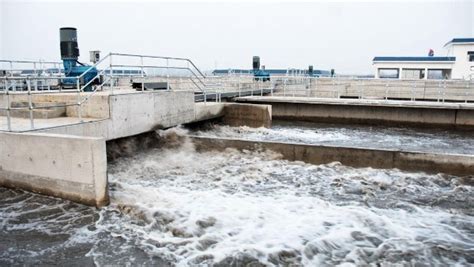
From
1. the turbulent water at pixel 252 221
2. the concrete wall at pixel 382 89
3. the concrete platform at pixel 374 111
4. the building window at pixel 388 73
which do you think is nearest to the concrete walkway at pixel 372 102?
the concrete platform at pixel 374 111

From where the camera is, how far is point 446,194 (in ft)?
27.4

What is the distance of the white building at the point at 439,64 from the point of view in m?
32.4

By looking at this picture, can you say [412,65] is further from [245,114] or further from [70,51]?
[70,51]

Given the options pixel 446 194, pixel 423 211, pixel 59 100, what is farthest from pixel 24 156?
pixel 446 194

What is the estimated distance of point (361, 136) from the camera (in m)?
15.2

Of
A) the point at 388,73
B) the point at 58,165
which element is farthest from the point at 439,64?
the point at 58,165

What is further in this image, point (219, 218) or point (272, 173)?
point (272, 173)

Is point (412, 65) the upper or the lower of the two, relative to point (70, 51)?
upper

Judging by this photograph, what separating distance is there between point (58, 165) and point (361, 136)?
11170 mm

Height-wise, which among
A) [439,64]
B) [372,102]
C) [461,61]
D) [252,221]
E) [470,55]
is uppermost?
[470,55]

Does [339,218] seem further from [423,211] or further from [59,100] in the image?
[59,100]

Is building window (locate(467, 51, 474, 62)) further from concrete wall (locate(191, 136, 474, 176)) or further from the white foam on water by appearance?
the white foam on water

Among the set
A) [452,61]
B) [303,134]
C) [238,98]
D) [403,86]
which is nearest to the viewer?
[303,134]

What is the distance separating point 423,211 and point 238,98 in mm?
12723
